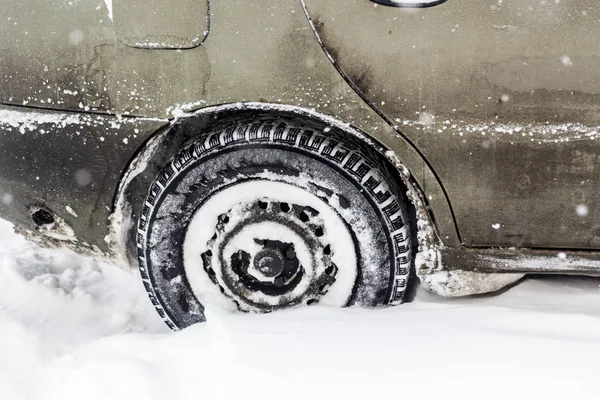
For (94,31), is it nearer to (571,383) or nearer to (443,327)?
(443,327)

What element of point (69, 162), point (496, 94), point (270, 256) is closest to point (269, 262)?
point (270, 256)

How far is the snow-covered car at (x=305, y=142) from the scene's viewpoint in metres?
1.65

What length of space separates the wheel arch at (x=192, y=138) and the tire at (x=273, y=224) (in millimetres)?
56

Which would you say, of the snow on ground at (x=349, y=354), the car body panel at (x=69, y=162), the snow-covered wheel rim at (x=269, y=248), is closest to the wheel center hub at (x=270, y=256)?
the snow-covered wheel rim at (x=269, y=248)

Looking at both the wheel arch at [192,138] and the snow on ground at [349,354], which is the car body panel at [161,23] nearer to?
the wheel arch at [192,138]

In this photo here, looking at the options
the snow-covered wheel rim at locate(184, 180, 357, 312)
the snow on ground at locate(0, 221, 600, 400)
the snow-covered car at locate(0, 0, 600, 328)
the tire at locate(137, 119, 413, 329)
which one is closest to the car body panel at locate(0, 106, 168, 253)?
the snow-covered car at locate(0, 0, 600, 328)

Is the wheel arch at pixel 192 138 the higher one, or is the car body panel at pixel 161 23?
the car body panel at pixel 161 23

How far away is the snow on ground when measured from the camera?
5.07ft

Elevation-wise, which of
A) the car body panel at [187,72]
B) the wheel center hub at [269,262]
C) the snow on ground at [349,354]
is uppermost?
the car body panel at [187,72]

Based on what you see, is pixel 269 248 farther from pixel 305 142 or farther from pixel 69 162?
pixel 69 162

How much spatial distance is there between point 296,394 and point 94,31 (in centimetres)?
133

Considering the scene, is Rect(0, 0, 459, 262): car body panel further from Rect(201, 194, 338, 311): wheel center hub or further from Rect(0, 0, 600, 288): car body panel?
Rect(201, 194, 338, 311): wheel center hub

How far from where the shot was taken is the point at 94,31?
71.9 inches

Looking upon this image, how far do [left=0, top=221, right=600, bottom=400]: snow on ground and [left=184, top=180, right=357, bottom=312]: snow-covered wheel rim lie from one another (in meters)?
0.10
